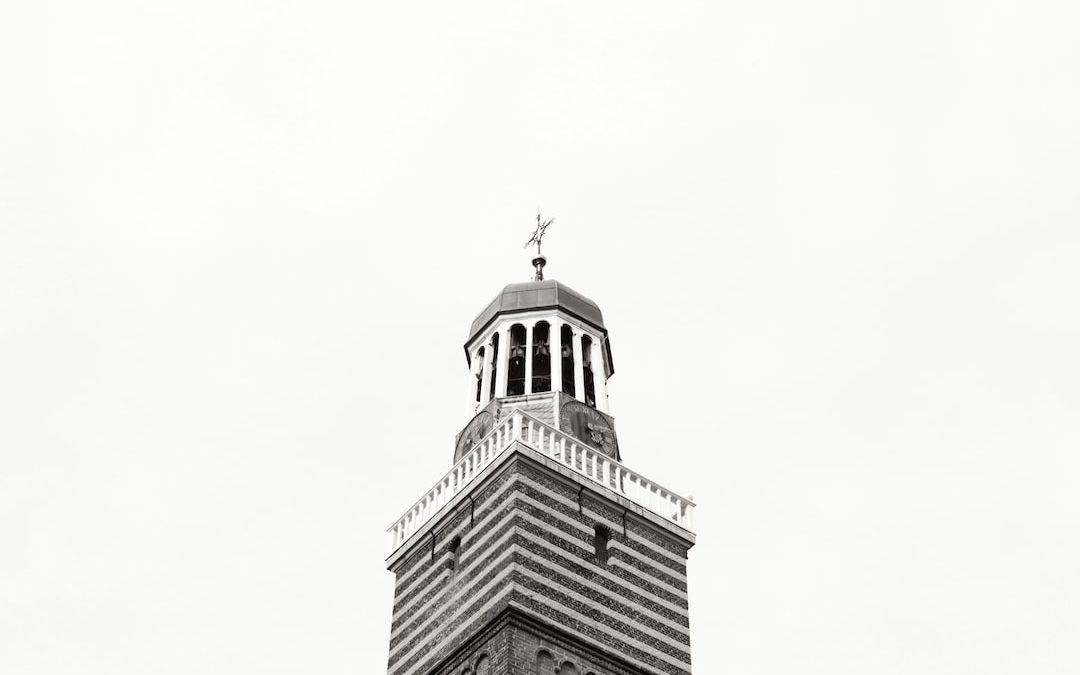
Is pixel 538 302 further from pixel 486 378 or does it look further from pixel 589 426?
pixel 589 426

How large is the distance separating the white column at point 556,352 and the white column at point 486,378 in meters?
1.59

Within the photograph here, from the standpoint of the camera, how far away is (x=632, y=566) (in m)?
30.7

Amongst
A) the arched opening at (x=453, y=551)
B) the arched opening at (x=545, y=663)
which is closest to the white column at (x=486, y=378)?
the arched opening at (x=453, y=551)

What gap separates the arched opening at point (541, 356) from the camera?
35875 millimetres

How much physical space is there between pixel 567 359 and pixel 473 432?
3240mm

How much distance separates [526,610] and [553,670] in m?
1.25

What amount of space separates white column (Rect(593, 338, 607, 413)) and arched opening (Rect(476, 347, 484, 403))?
9.41 ft

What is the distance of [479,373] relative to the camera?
121ft

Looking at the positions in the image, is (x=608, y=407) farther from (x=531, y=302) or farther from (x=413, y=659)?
(x=413, y=659)

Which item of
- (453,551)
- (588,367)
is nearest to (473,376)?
(588,367)

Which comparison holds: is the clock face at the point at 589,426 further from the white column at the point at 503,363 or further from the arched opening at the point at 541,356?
the white column at the point at 503,363

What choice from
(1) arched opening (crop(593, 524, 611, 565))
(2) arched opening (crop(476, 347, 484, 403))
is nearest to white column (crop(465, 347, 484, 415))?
(2) arched opening (crop(476, 347, 484, 403))

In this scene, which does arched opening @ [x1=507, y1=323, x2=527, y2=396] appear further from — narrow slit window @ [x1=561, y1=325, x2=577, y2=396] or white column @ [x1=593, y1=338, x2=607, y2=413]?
white column @ [x1=593, y1=338, x2=607, y2=413]

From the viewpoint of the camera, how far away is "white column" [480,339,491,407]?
3584cm
